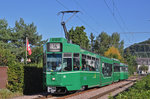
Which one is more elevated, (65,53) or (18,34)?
(18,34)

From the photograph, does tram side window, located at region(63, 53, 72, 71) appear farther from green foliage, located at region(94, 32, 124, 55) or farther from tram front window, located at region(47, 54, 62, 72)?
green foliage, located at region(94, 32, 124, 55)

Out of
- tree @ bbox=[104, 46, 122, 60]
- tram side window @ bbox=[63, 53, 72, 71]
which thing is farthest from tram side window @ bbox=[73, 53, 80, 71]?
tree @ bbox=[104, 46, 122, 60]

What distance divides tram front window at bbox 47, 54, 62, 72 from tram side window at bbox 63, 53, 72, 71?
0.24m

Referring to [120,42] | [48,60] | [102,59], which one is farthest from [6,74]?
[120,42]

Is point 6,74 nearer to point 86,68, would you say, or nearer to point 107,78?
point 86,68

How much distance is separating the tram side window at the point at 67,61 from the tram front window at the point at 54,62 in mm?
244

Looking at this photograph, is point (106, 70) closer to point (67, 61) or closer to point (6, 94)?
point (67, 61)

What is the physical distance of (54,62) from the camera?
14.4m

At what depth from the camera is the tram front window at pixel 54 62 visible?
1428 cm

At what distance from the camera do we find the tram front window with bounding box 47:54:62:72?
14281 millimetres

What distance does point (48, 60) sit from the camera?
1456 cm

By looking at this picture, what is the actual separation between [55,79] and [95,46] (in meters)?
72.7

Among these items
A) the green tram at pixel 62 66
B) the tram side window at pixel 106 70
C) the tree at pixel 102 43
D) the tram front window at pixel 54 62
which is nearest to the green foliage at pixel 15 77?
the green tram at pixel 62 66

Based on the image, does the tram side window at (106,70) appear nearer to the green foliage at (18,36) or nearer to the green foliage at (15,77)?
the green foliage at (15,77)
